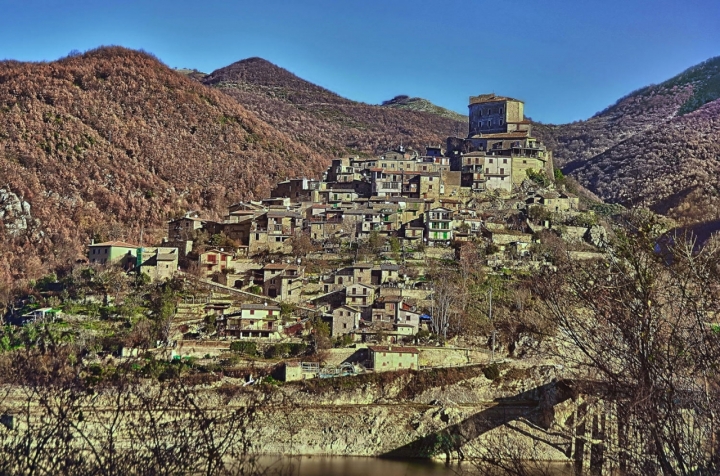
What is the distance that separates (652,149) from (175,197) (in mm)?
54815

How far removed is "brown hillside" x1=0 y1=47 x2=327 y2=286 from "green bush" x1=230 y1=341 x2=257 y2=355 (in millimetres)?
14699

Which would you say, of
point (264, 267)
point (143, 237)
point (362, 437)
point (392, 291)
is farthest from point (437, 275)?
point (143, 237)

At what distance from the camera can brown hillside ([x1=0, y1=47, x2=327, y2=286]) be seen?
173 ft

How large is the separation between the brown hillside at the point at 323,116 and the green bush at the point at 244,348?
56.6 m

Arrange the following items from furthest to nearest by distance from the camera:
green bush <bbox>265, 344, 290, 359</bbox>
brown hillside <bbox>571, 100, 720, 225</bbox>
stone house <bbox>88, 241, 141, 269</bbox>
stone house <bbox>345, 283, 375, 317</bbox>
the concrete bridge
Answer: brown hillside <bbox>571, 100, 720, 225</bbox> → stone house <bbox>88, 241, 141, 269</bbox> → stone house <bbox>345, 283, 375, 317</bbox> → green bush <bbox>265, 344, 290, 359</bbox> → the concrete bridge

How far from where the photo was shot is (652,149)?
93.0 meters

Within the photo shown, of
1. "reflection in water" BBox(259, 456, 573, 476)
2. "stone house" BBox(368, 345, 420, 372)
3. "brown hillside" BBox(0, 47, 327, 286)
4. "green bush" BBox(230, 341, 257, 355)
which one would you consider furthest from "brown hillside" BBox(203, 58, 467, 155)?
"reflection in water" BBox(259, 456, 573, 476)

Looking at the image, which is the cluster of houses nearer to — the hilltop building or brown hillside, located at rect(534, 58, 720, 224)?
the hilltop building

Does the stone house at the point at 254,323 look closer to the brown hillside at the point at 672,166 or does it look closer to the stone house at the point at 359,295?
the stone house at the point at 359,295

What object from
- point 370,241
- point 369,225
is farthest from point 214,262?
point 369,225

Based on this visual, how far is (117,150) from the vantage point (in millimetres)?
66188

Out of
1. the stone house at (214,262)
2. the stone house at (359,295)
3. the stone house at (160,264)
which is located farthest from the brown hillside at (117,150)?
the stone house at (359,295)

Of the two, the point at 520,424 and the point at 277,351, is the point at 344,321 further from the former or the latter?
the point at 520,424

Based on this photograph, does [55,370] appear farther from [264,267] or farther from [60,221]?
[60,221]
